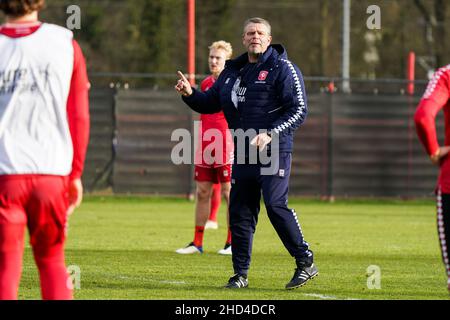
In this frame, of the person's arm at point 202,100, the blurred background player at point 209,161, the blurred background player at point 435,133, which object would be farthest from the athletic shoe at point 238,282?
the blurred background player at point 209,161

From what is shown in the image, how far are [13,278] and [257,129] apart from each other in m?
3.54

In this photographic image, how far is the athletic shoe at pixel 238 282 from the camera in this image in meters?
9.00

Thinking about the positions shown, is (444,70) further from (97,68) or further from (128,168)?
(97,68)

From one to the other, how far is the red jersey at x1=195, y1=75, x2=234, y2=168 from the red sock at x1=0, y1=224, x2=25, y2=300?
22.2ft

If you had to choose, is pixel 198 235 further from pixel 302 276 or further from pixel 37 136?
pixel 37 136

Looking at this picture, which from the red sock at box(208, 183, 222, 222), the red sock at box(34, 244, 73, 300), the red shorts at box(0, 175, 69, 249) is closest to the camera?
the red shorts at box(0, 175, 69, 249)

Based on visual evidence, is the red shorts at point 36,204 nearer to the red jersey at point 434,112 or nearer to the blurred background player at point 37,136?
the blurred background player at point 37,136

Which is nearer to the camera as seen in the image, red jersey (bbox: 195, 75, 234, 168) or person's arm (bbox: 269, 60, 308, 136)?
person's arm (bbox: 269, 60, 308, 136)

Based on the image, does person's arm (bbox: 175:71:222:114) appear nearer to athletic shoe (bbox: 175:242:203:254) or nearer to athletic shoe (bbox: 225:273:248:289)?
athletic shoe (bbox: 225:273:248:289)

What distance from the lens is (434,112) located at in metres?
6.20

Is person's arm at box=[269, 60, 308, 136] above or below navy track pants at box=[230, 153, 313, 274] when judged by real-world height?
above

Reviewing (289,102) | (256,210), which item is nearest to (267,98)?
(289,102)

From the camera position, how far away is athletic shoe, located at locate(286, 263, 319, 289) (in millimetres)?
9023

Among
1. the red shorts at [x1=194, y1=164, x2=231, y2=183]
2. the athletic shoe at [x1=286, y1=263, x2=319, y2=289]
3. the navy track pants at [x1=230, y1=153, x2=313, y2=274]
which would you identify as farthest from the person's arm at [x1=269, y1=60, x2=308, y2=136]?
the red shorts at [x1=194, y1=164, x2=231, y2=183]
